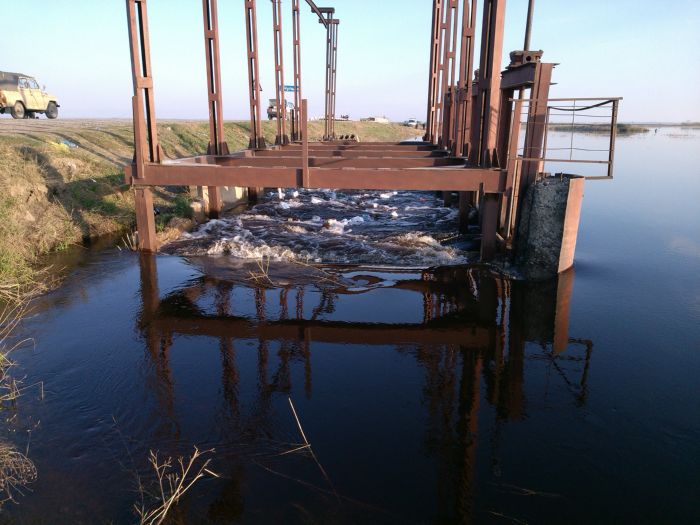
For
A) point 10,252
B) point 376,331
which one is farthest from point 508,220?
point 10,252

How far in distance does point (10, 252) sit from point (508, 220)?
29.1 feet

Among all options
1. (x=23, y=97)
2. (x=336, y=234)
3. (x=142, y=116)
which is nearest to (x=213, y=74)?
(x=142, y=116)

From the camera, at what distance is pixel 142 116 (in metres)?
9.27

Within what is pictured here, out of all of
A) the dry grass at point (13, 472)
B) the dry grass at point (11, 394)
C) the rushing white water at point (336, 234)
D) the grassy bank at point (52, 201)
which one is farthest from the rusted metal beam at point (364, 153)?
the dry grass at point (13, 472)

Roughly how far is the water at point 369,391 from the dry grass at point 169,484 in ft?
0.26

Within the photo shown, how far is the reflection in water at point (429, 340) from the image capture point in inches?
172

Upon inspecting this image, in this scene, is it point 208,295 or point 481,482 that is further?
point 208,295

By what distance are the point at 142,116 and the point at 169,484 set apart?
750 centimetres

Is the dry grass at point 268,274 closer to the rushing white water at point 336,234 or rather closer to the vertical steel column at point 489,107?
the rushing white water at point 336,234

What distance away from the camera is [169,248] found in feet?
Result: 34.9

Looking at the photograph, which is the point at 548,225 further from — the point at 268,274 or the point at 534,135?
the point at 268,274

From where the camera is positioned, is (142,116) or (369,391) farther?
(142,116)

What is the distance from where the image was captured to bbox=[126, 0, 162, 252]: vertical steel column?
Answer: 912cm

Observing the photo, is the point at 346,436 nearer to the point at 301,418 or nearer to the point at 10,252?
the point at 301,418
